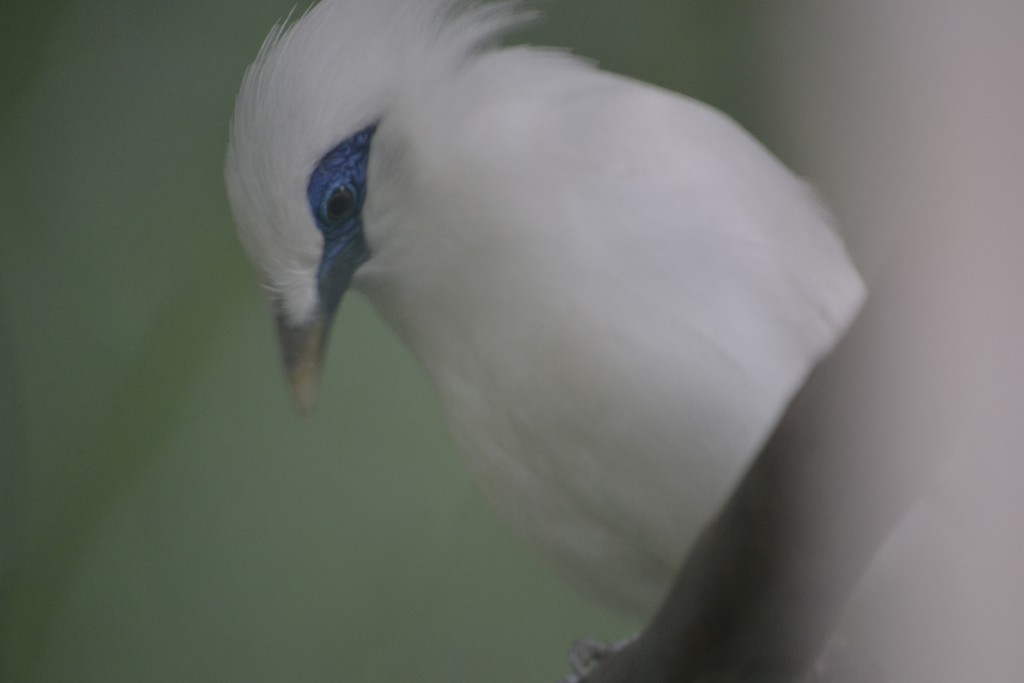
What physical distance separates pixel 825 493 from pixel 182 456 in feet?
2.12

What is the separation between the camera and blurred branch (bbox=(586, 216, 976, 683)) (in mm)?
250

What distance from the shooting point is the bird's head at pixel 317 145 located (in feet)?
1.94

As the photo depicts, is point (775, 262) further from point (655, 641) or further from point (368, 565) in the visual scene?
point (368, 565)

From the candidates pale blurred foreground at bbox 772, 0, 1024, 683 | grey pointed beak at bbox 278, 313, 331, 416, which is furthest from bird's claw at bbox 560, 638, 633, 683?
pale blurred foreground at bbox 772, 0, 1024, 683

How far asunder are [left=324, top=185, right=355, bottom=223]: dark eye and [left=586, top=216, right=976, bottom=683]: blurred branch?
305mm

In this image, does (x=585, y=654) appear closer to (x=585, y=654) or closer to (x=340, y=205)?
(x=585, y=654)

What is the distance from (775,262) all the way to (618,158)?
0.34 feet

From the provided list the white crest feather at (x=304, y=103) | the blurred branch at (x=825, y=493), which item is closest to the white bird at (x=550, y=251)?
the white crest feather at (x=304, y=103)

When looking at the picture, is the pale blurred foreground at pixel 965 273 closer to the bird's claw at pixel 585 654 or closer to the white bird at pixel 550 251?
the white bird at pixel 550 251

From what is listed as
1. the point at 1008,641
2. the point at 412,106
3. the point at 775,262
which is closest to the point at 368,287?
the point at 412,106

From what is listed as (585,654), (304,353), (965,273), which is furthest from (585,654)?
(965,273)

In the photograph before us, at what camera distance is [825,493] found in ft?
1.00

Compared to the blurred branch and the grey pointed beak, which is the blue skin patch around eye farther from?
the blurred branch

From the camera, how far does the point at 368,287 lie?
25.0 inches
